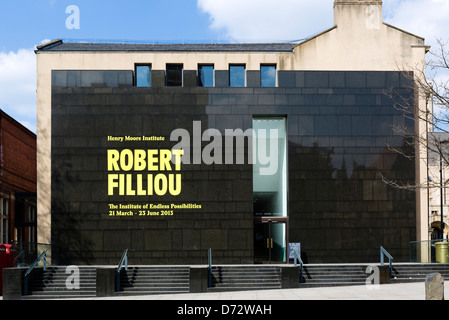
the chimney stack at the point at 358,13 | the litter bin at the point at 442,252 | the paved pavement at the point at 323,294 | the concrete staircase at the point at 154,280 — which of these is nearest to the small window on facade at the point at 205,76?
the chimney stack at the point at 358,13

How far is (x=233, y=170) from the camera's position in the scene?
92.7 feet

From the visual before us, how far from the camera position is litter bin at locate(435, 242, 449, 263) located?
26.4 m

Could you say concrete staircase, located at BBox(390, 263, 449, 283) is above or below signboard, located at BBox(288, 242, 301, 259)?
below

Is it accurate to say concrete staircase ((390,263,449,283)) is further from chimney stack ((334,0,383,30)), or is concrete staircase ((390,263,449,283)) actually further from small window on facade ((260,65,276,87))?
chimney stack ((334,0,383,30))

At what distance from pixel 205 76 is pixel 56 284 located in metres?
13.5

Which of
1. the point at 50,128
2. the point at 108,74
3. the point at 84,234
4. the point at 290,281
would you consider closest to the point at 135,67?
the point at 108,74

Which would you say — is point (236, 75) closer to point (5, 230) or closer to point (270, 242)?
point (270, 242)

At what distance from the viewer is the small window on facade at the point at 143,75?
95.7 ft

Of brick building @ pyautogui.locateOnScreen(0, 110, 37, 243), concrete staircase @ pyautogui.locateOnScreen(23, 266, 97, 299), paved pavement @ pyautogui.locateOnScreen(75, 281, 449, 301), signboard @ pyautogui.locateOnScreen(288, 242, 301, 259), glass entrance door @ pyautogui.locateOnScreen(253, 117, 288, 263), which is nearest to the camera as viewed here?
paved pavement @ pyautogui.locateOnScreen(75, 281, 449, 301)

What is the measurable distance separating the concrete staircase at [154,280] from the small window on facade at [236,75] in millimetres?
10732

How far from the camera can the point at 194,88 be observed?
94.1ft

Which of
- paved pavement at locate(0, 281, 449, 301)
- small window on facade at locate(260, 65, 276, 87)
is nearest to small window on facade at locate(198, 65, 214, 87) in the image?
small window on facade at locate(260, 65, 276, 87)

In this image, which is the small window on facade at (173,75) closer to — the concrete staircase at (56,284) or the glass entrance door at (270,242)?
the glass entrance door at (270,242)

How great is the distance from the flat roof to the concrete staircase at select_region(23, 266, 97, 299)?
12.6 m
